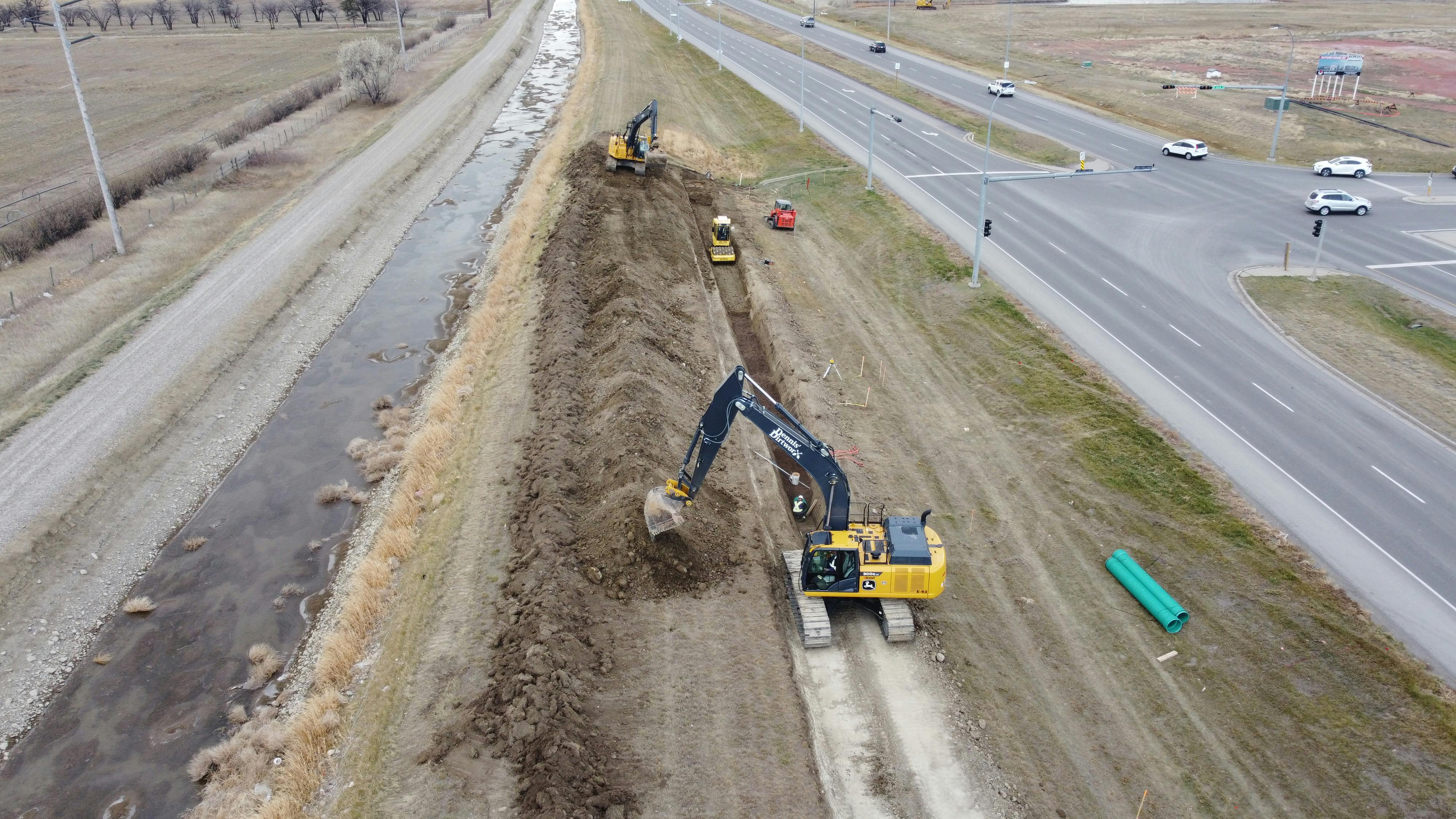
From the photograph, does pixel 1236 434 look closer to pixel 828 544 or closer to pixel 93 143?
pixel 828 544

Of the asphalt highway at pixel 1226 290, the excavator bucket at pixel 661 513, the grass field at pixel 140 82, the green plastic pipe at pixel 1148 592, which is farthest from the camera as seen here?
the grass field at pixel 140 82

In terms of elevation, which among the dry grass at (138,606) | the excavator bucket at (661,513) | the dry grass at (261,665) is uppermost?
the excavator bucket at (661,513)

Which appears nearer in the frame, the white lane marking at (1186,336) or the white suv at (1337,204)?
the white lane marking at (1186,336)

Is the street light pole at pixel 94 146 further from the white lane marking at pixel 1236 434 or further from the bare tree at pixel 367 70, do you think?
the white lane marking at pixel 1236 434

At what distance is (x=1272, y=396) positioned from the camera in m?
32.8

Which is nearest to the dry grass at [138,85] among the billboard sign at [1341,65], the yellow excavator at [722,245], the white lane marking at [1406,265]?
the yellow excavator at [722,245]

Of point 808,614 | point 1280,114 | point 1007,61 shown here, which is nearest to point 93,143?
point 808,614

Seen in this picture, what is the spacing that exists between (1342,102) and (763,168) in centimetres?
5059

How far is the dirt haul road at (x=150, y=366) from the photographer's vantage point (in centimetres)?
2798

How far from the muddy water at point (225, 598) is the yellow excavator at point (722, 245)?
13.1 m

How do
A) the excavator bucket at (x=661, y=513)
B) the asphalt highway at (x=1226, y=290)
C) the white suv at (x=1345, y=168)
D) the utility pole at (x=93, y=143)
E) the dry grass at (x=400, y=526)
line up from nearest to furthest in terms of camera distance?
the dry grass at (x=400, y=526) < the excavator bucket at (x=661, y=513) < the asphalt highway at (x=1226, y=290) < the utility pole at (x=93, y=143) < the white suv at (x=1345, y=168)

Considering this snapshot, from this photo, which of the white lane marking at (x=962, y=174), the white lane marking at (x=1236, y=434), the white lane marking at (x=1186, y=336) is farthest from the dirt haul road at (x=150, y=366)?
the white lane marking at (x=1186, y=336)

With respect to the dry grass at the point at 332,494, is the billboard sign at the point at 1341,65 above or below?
above

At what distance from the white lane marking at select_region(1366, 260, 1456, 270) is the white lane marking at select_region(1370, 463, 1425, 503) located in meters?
21.2
